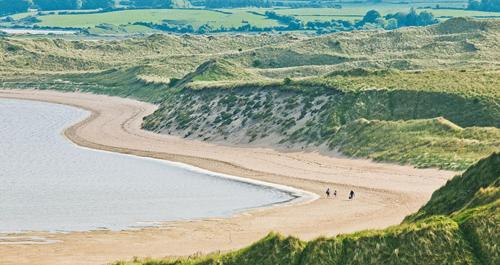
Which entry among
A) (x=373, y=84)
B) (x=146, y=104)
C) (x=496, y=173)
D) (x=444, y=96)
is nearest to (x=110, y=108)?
(x=146, y=104)

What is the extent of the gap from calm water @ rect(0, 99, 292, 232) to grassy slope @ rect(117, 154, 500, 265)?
20.6 m

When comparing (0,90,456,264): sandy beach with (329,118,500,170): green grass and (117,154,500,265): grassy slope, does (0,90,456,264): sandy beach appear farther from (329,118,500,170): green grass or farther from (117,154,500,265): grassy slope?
(117,154,500,265): grassy slope

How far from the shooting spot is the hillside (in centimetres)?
7956

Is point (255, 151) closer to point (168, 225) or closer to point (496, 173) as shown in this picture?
point (168, 225)

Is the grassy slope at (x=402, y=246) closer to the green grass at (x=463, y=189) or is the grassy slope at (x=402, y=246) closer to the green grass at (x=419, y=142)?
the green grass at (x=463, y=189)

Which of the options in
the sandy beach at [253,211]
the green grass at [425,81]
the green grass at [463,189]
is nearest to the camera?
the green grass at [463,189]

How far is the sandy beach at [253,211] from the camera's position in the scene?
49.2 m

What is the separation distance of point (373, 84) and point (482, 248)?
66042 millimetres

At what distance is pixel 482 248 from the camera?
3372 cm

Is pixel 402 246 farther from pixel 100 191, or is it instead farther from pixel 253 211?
pixel 100 191

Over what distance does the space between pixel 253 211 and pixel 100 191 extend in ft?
40.0

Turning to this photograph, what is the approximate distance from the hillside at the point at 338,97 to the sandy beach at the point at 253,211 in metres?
2.80

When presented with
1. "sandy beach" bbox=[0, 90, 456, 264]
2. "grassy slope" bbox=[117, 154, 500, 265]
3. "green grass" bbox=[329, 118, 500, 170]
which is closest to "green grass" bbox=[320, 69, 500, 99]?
"green grass" bbox=[329, 118, 500, 170]

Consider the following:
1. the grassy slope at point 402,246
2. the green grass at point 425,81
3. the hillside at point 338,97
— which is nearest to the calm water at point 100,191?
the hillside at point 338,97
